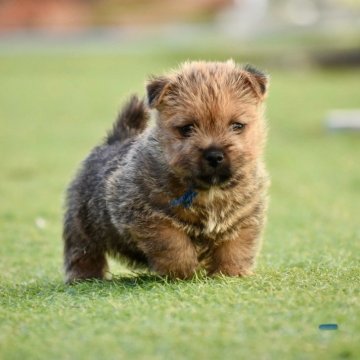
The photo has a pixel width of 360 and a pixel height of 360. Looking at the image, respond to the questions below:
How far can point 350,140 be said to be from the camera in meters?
13.8

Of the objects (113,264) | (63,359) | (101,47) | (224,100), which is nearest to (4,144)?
(113,264)

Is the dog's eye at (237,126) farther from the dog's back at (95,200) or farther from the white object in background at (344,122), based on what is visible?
the white object in background at (344,122)

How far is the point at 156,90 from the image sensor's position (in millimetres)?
5688

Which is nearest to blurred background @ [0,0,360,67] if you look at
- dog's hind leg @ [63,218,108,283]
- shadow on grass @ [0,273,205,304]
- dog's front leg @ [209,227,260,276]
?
dog's hind leg @ [63,218,108,283]

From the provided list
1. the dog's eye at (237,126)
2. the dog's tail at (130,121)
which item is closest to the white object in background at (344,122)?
the dog's tail at (130,121)

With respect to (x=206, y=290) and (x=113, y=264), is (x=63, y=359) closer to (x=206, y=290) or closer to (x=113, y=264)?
(x=206, y=290)

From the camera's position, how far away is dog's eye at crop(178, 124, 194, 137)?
5.31 metres

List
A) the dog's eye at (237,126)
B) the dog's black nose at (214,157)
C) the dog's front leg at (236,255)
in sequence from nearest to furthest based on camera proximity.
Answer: the dog's black nose at (214,157), the dog's eye at (237,126), the dog's front leg at (236,255)

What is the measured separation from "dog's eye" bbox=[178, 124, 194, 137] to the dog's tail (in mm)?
1396

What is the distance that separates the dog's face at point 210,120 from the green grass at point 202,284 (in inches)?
26.8

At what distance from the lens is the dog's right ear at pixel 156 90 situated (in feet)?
18.5

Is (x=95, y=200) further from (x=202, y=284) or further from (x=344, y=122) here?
(x=344, y=122)

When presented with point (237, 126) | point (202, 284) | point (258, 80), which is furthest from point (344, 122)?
point (202, 284)

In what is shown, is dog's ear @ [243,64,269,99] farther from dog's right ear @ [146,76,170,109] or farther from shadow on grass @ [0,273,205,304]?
shadow on grass @ [0,273,205,304]
